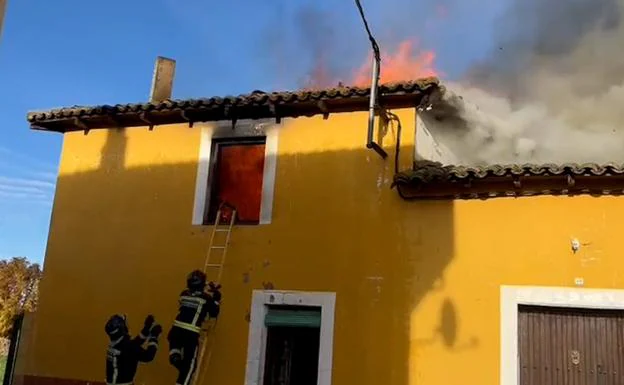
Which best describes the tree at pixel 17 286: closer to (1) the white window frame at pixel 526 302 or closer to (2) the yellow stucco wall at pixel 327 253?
(2) the yellow stucco wall at pixel 327 253

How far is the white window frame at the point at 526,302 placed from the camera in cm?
757

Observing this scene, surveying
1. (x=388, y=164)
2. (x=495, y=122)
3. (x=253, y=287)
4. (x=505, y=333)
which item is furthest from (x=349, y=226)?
(x=495, y=122)

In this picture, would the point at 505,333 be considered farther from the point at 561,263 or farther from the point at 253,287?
the point at 253,287

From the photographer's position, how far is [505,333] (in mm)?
7816

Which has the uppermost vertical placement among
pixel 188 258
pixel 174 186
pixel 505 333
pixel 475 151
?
pixel 475 151

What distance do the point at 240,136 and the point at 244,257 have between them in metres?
1.86

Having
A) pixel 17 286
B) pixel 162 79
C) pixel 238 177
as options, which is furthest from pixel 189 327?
pixel 17 286

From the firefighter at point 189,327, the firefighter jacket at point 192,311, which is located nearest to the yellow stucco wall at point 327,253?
the firefighter at point 189,327

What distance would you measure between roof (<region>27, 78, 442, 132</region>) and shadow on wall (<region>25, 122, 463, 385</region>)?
1.14 feet

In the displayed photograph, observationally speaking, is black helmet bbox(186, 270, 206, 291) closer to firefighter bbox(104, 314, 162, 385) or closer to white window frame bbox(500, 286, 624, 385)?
firefighter bbox(104, 314, 162, 385)

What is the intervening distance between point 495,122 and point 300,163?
3.30m

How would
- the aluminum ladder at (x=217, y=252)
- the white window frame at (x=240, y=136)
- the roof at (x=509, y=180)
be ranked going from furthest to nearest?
the white window frame at (x=240, y=136) → the aluminum ladder at (x=217, y=252) → the roof at (x=509, y=180)

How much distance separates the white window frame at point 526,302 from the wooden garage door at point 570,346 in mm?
118

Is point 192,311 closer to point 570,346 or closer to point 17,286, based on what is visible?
point 570,346
